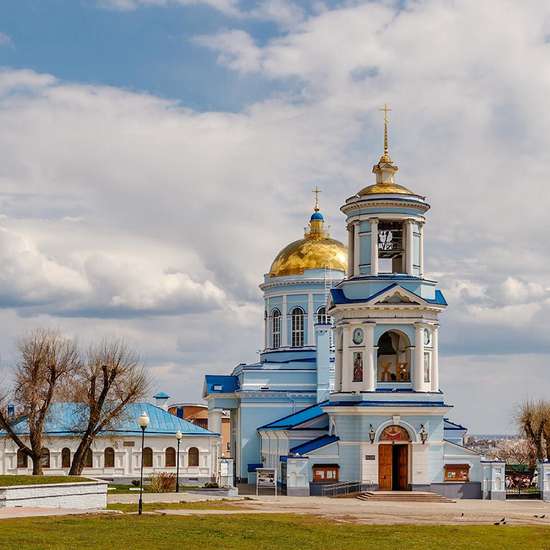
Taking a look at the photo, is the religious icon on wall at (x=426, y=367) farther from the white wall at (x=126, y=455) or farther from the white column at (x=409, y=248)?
the white wall at (x=126, y=455)

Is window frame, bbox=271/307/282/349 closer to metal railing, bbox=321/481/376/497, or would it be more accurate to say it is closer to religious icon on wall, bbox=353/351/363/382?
religious icon on wall, bbox=353/351/363/382

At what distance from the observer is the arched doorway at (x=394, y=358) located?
45156 millimetres

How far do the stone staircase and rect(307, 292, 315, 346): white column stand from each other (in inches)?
718

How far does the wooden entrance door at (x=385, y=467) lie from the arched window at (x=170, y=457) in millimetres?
14771

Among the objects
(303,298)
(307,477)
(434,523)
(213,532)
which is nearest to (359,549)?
(213,532)

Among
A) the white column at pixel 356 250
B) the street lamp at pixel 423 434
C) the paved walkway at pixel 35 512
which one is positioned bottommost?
the paved walkway at pixel 35 512

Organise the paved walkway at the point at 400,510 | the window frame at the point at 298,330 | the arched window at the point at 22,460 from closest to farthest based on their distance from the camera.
→ the paved walkway at the point at 400,510
the arched window at the point at 22,460
the window frame at the point at 298,330

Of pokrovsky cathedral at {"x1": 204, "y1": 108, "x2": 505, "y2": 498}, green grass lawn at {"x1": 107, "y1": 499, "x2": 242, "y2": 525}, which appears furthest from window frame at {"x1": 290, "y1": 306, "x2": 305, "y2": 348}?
green grass lawn at {"x1": 107, "y1": 499, "x2": 242, "y2": 525}

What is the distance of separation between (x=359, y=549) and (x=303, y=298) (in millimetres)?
38225

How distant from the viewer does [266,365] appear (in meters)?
58.1

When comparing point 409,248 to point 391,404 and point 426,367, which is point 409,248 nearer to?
point 426,367

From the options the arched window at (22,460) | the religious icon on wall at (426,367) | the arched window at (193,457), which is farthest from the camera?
the arched window at (193,457)

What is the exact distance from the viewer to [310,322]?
60.3 m

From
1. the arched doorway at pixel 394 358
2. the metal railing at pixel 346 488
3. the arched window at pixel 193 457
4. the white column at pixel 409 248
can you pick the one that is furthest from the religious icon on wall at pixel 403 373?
the arched window at pixel 193 457
